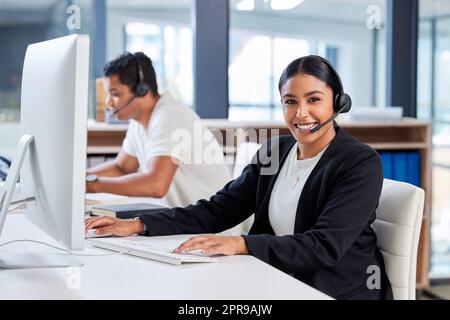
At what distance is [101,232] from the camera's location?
6.71 ft

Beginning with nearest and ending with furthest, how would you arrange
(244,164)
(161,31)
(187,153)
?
(244,164), (187,153), (161,31)

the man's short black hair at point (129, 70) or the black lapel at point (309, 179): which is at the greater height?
the man's short black hair at point (129, 70)

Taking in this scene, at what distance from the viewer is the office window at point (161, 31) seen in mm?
11305

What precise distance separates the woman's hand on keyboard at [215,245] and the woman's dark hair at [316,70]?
0.52 metres

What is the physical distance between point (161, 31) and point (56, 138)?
404 inches

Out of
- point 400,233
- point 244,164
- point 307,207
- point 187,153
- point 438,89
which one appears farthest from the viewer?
point 438,89

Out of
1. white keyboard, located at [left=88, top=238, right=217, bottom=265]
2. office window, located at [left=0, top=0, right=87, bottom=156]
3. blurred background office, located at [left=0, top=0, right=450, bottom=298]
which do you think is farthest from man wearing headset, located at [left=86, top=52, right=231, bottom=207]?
office window, located at [left=0, top=0, right=87, bottom=156]

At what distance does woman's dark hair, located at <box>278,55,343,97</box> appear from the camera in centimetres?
203

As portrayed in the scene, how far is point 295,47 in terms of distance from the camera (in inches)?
467

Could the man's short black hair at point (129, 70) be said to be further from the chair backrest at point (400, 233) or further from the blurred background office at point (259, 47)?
the chair backrest at point (400, 233)

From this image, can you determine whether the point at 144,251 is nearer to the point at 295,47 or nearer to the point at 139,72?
the point at 139,72

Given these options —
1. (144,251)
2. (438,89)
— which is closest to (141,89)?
(144,251)

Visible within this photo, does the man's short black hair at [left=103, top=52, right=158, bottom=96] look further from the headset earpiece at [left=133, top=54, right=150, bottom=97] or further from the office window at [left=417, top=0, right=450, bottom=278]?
the office window at [left=417, top=0, right=450, bottom=278]

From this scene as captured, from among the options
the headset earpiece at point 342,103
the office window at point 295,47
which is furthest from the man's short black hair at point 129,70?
the office window at point 295,47
